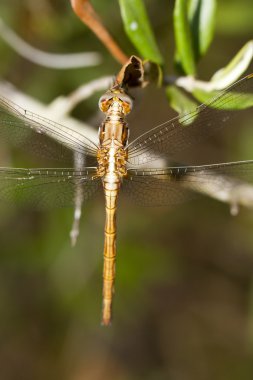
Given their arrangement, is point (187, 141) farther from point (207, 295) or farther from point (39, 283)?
point (207, 295)

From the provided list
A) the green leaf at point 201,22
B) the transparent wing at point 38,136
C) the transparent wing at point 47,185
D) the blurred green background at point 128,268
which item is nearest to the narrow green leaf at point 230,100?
the green leaf at point 201,22

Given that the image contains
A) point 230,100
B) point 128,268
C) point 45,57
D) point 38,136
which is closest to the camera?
point 230,100

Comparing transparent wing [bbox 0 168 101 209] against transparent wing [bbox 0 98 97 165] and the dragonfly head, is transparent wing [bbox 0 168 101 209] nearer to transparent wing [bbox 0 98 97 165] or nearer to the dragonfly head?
transparent wing [bbox 0 98 97 165]

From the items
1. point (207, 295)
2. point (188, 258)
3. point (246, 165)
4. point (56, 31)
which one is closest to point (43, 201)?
point (246, 165)

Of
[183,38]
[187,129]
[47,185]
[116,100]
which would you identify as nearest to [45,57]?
[47,185]

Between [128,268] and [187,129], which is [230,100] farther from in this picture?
[128,268]

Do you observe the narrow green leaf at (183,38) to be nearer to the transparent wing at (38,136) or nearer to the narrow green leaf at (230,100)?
the narrow green leaf at (230,100)
